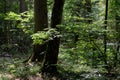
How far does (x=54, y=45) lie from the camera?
348 inches

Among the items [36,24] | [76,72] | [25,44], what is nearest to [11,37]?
[25,44]

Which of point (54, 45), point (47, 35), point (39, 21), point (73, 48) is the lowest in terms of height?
point (73, 48)

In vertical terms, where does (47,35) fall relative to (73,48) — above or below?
above

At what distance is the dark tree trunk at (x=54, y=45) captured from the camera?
849cm

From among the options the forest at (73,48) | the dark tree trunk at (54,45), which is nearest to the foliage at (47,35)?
the forest at (73,48)

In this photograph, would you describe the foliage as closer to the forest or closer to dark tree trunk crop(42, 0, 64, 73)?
the forest

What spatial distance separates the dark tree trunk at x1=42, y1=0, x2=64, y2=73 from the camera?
849cm

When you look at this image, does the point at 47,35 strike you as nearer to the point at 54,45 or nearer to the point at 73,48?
the point at 54,45

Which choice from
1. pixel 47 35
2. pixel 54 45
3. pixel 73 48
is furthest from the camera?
pixel 73 48

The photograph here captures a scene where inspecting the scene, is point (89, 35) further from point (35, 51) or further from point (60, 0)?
point (35, 51)

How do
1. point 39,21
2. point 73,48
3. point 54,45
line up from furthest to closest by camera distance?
1. point 39,21
2. point 73,48
3. point 54,45

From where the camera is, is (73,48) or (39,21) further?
(39,21)

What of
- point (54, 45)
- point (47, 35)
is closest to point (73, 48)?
point (54, 45)

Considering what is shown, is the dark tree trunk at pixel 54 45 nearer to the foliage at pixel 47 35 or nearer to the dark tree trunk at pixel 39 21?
the foliage at pixel 47 35
